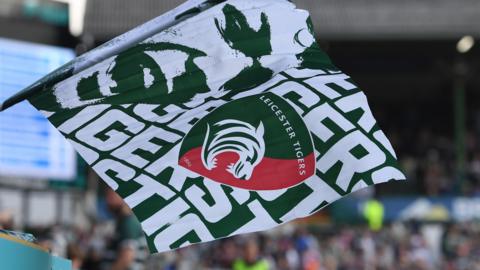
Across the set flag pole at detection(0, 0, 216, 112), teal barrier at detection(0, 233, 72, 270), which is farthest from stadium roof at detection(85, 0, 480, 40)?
teal barrier at detection(0, 233, 72, 270)

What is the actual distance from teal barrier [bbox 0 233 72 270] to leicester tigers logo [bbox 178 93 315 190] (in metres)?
0.74

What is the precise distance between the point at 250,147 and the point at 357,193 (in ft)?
47.8

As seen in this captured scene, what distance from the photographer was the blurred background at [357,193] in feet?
41.5

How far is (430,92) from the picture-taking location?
2516 cm

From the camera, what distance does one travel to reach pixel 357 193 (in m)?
18.7

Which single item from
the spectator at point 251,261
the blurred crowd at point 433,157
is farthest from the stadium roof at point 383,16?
the spectator at point 251,261

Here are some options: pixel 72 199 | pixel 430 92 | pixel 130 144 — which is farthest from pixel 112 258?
pixel 430 92

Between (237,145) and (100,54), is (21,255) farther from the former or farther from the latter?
(237,145)

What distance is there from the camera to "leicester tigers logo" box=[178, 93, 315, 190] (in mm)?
4242

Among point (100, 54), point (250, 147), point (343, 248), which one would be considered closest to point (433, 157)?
point (343, 248)

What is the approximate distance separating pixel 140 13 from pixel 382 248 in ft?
21.1

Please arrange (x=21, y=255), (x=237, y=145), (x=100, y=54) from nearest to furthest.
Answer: (x=21, y=255)
(x=100, y=54)
(x=237, y=145)

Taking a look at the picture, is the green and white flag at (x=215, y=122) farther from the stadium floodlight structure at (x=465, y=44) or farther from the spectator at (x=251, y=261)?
the stadium floodlight structure at (x=465, y=44)

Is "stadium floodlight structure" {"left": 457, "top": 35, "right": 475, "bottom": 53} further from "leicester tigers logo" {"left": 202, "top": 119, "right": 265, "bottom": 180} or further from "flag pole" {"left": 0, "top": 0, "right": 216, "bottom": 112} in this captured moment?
"flag pole" {"left": 0, "top": 0, "right": 216, "bottom": 112}
